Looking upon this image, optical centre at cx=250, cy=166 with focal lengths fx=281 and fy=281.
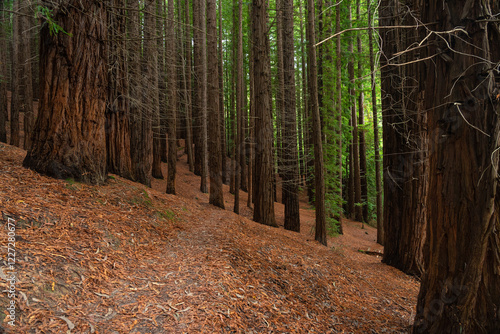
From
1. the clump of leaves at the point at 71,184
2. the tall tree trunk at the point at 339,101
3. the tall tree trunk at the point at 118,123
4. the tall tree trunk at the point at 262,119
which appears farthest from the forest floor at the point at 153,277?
the tall tree trunk at the point at 339,101

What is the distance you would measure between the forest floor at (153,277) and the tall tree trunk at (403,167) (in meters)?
0.86

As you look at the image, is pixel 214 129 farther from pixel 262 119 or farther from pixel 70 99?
pixel 70 99

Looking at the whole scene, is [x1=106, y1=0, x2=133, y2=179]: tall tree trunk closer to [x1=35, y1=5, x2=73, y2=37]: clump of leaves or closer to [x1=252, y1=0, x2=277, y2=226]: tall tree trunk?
[x1=35, y1=5, x2=73, y2=37]: clump of leaves

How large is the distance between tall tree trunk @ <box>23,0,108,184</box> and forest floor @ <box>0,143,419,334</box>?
0.36 m

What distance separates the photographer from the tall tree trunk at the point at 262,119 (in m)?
9.62

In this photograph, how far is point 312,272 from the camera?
5605 millimetres

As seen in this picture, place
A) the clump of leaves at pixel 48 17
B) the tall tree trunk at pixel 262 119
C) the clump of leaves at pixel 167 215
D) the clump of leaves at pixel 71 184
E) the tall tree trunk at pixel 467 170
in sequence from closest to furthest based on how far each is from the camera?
the tall tree trunk at pixel 467 170 → the clump of leaves at pixel 48 17 → the clump of leaves at pixel 71 184 → the clump of leaves at pixel 167 215 → the tall tree trunk at pixel 262 119

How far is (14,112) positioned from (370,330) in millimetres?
16348

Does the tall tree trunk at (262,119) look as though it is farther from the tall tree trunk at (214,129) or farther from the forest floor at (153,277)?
the forest floor at (153,277)

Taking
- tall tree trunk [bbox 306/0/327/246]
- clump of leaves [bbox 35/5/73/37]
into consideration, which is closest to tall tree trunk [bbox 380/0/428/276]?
tall tree trunk [bbox 306/0/327/246]

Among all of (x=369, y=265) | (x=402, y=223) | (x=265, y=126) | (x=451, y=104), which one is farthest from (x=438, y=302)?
(x=265, y=126)

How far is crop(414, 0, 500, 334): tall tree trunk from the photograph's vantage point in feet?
8.92

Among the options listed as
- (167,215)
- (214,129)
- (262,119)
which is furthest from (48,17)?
(214,129)

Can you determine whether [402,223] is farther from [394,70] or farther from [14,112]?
[14,112]
